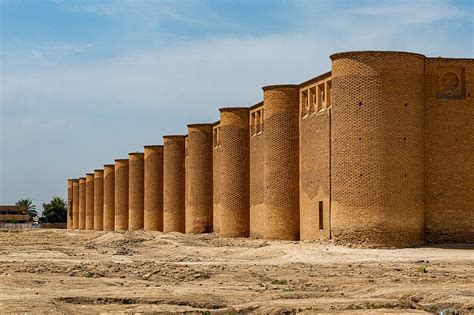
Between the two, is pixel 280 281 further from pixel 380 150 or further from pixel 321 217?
pixel 321 217

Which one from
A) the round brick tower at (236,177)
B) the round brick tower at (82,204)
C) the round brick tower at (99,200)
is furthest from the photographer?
the round brick tower at (82,204)

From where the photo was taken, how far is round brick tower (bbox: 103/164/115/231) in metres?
71.7

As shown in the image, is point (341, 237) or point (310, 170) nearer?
point (341, 237)

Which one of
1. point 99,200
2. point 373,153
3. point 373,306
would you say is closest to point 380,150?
point 373,153

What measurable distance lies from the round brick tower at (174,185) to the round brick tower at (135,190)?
313 inches

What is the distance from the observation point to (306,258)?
1051 inches

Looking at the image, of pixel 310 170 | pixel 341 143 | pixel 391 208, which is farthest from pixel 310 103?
pixel 391 208

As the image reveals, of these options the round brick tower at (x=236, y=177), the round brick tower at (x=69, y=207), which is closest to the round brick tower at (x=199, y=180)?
the round brick tower at (x=236, y=177)

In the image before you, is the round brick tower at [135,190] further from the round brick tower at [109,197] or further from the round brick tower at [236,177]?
the round brick tower at [236,177]

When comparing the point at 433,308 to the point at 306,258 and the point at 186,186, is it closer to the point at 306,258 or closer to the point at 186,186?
the point at 306,258

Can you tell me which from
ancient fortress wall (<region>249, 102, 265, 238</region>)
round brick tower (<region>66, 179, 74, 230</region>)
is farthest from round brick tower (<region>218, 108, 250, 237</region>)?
round brick tower (<region>66, 179, 74, 230</region>)

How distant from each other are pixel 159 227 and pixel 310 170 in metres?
26.2

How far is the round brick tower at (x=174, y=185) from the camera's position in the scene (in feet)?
174

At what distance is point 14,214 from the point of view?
13200 centimetres
